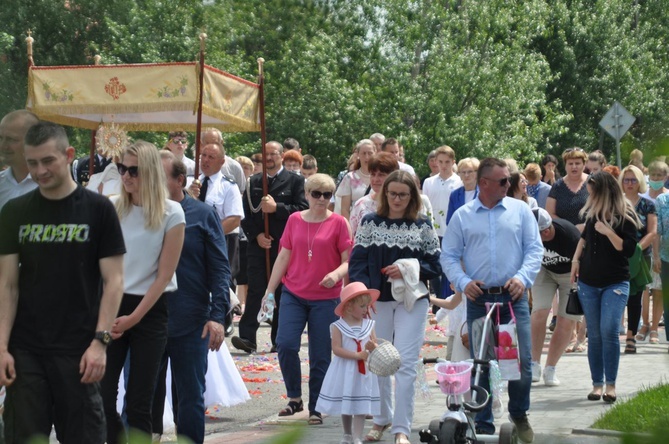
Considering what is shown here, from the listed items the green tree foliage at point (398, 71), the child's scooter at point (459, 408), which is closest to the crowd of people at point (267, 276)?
the child's scooter at point (459, 408)

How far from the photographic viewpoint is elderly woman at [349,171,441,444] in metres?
8.22

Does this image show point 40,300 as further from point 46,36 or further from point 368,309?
point 46,36

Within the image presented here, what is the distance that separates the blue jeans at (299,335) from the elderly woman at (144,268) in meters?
2.90

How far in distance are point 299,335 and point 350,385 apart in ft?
3.65

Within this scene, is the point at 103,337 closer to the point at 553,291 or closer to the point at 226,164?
the point at 553,291

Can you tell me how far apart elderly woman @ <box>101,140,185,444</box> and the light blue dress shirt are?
2298 mm

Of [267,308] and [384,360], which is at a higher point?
[267,308]

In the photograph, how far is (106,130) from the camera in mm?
12266

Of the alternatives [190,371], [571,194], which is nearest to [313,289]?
[190,371]

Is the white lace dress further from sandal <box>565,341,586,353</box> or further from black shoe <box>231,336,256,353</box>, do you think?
sandal <box>565,341,586,353</box>

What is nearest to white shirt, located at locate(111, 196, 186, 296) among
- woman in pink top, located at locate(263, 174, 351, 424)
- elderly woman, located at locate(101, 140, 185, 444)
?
elderly woman, located at locate(101, 140, 185, 444)

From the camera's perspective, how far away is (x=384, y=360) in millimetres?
7742

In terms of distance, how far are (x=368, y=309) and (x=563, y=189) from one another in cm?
500

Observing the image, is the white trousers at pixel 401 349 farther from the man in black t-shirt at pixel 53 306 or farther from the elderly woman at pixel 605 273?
the man in black t-shirt at pixel 53 306
